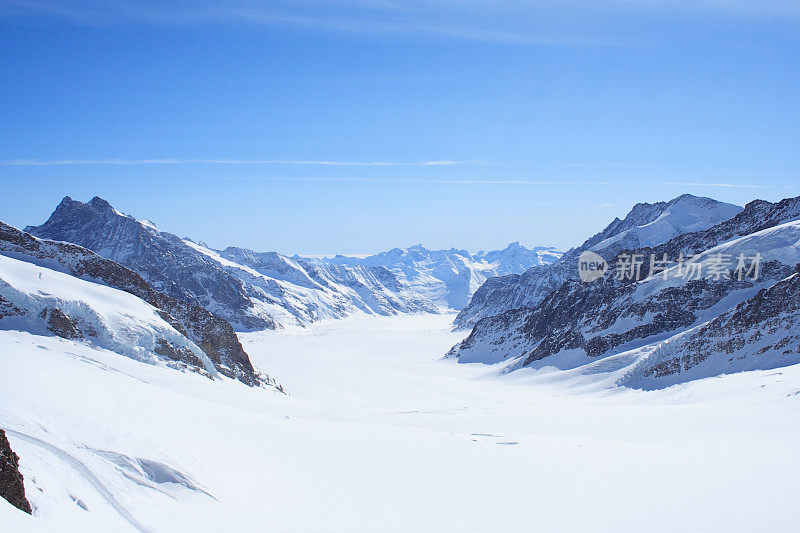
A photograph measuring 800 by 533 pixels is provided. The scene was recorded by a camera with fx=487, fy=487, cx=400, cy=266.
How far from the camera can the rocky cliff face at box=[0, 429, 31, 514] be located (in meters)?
9.51

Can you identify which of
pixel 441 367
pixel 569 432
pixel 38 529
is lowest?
pixel 441 367

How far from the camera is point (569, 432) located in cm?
2850

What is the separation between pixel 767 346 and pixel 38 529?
2257 inches

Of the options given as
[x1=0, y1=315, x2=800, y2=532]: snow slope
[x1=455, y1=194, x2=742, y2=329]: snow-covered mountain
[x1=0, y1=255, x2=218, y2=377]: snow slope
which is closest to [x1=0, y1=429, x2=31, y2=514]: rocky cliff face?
Result: [x1=0, y1=315, x2=800, y2=532]: snow slope

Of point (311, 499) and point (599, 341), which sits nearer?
point (311, 499)

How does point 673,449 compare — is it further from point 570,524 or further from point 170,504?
point 170,504

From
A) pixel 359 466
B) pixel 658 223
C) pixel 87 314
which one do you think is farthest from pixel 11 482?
pixel 658 223

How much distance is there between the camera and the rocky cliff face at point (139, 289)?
49.5 metres

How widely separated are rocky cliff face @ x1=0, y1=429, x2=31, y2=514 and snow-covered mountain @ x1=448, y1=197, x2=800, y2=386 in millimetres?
54152

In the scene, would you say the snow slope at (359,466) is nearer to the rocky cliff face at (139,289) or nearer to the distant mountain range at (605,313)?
the distant mountain range at (605,313)

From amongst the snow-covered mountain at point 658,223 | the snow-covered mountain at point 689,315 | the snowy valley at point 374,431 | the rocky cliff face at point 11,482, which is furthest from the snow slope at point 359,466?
the snow-covered mountain at point 658,223

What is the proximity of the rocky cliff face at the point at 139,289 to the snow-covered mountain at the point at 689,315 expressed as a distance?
46675mm

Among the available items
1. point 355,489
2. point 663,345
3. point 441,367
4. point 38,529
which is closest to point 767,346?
point 663,345

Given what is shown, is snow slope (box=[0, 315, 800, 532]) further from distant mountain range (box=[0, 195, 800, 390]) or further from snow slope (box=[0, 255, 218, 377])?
distant mountain range (box=[0, 195, 800, 390])
